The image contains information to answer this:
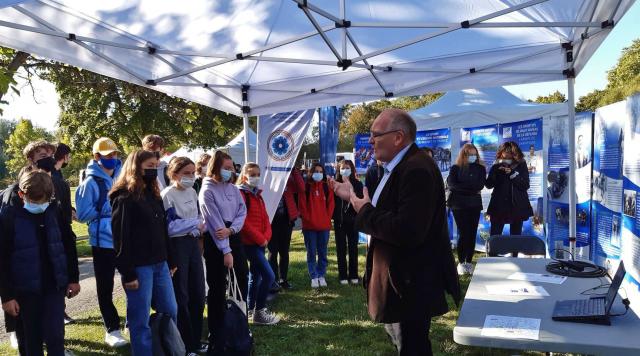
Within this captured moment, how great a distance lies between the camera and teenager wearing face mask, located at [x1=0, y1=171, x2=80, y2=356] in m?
2.92

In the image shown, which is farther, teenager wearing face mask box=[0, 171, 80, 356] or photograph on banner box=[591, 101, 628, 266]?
photograph on banner box=[591, 101, 628, 266]

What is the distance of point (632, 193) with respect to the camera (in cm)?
425

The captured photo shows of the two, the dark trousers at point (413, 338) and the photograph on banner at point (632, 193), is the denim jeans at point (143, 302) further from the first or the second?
the photograph on banner at point (632, 193)

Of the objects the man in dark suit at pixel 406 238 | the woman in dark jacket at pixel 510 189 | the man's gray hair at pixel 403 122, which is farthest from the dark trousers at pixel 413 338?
the woman in dark jacket at pixel 510 189

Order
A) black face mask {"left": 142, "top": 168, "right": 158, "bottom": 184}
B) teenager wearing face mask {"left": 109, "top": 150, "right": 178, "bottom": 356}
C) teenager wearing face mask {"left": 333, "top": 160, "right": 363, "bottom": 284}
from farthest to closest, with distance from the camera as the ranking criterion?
teenager wearing face mask {"left": 333, "top": 160, "right": 363, "bottom": 284} → black face mask {"left": 142, "top": 168, "right": 158, "bottom": 184} → teenager wearing face mask {"left": 109, "top": 150, "right": 178, "bottom": 356}

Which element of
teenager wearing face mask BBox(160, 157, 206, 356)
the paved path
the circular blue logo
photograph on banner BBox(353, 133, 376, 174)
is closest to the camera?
teenager wearing face mask BBox(160, 157, 206, 356)

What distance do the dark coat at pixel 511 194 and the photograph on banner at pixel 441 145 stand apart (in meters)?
2.16

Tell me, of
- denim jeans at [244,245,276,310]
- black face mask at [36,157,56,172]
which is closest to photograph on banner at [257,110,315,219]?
denim jeans at [244,245,276,310]

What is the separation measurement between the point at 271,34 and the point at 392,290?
342cm

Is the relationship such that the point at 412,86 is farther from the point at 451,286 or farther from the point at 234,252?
the point at 451,286

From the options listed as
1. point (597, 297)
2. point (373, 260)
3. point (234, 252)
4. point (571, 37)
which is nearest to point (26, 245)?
point (234, 252)

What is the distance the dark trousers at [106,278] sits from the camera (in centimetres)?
417

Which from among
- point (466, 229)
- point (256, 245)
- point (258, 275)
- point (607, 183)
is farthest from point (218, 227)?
point (607, 183)

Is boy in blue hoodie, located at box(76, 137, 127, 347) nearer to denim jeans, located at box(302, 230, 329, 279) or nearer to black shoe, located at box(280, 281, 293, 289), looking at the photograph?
black shoe, located at box(280, 281, 293, 289)
